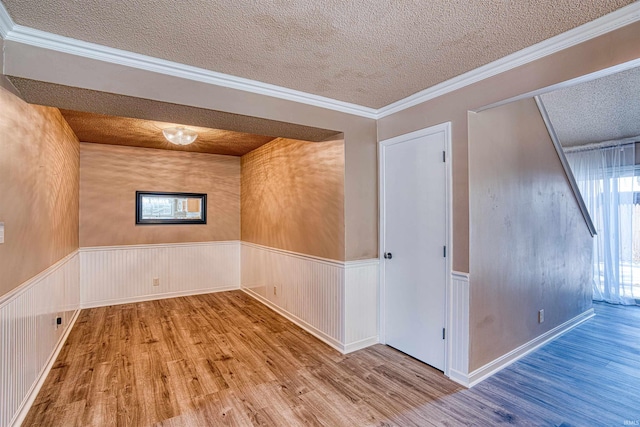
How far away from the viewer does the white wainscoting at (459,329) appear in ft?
8.06

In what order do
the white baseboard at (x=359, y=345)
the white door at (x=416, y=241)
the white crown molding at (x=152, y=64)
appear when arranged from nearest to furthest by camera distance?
the white crown molding at (x=152, y=64) < the white door at (x=416, y=241) < the white baseboard at (x=359, y=345)

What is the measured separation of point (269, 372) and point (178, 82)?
2.45 m

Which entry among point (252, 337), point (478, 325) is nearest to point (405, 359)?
point (478, 325)

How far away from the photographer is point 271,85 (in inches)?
102

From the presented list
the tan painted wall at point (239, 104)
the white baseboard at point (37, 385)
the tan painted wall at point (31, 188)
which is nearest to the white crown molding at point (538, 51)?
the tan painted wall at point (239, 104)

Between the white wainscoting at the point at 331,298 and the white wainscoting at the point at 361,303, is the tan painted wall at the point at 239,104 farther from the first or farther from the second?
the white wainscoting at the point at 331,298

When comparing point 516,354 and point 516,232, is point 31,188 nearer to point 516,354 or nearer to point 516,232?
point 516,232

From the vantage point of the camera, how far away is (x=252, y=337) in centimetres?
348

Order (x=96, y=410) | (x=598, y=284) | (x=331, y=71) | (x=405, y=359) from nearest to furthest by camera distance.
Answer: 1. (x=96, y=410)
2. (x=331, y=71)
3. (x=405, y=359)
4. (x=598, y=284)

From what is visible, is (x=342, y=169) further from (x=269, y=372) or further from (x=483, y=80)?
(x=269, y=372)

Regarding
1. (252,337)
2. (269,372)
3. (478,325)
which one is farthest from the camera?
(252,337)

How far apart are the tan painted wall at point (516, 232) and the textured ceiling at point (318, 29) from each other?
Result: 2.37ft

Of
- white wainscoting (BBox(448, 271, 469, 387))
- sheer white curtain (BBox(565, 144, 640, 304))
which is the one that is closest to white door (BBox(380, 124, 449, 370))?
white wainscoting (BBox(448, 271, 469, 387))

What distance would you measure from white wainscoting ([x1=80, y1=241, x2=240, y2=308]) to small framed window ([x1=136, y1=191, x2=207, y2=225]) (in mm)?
424
